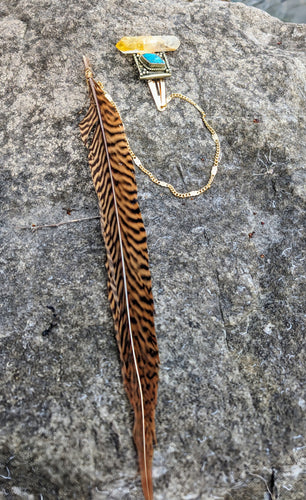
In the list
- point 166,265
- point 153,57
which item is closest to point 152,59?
point 153,57

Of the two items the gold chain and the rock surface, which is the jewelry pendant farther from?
the gold chain

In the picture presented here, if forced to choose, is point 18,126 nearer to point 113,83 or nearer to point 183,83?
point 113,83

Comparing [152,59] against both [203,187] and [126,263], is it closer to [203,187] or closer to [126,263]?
[203,187]

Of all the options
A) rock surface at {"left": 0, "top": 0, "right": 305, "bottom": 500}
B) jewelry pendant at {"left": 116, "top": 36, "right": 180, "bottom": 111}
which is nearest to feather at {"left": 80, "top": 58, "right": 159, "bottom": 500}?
rock surface at {"left": 0, "top": 0, "right": 305, "bottom": 500}

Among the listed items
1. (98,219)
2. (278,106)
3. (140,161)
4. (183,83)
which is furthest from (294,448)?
(183,83)

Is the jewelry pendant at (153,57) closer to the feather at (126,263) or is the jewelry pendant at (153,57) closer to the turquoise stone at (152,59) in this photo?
the turquoise stone at (152,59)
